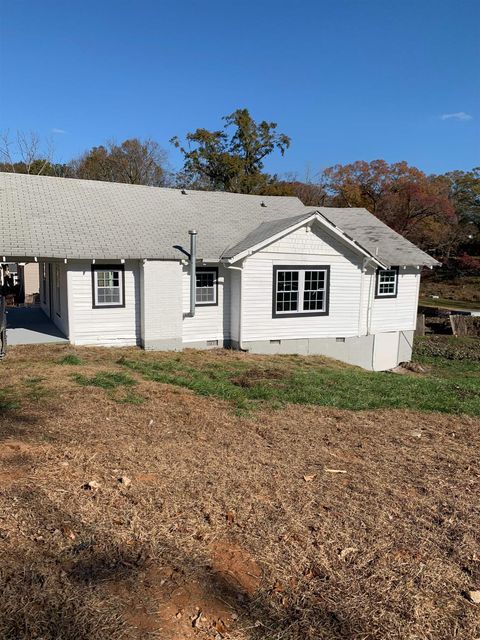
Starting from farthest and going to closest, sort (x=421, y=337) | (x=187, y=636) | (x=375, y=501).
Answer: (x=421, y=337), (x=375, y=501), (x=187, y=636)

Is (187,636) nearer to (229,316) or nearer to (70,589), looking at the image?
(70,589)

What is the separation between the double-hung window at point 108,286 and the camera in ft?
45.0

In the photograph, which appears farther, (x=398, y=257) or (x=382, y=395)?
(x=398, y=257)

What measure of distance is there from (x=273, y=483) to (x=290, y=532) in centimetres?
94

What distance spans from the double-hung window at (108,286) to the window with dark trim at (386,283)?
29.8 feet

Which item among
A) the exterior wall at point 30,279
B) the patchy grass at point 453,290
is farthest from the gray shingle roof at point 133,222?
the patchy grass at point 453,290

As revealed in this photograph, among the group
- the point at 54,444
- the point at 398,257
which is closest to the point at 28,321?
the point at 54,444

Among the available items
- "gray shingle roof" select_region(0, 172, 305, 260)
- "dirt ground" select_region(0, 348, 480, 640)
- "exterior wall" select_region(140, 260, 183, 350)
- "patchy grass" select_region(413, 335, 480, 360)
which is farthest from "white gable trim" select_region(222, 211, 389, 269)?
"dirt ground" select_region(0, 348, 480, 640)

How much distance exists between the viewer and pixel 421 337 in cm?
2462

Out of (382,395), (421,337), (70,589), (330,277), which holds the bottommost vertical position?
(421,337)

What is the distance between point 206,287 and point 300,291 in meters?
3.06

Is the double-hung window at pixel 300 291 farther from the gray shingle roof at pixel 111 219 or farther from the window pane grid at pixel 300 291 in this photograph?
the gray shingle roof at pixel 111 219

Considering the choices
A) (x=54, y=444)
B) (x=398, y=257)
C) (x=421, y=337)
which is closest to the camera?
(x=54, y=444)

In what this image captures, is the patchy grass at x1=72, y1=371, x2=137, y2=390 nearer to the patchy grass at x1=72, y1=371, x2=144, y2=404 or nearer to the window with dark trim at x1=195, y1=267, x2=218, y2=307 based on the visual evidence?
the patchy grass at x1=72, y1=371, x2=144, y2=404
